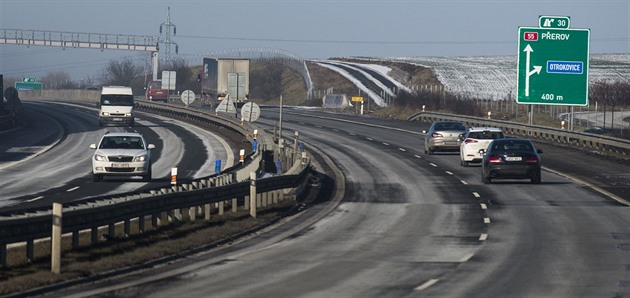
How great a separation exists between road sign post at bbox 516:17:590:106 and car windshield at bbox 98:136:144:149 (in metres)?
19.4

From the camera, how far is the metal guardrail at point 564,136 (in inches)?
1995

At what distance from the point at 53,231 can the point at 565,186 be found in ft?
72.9

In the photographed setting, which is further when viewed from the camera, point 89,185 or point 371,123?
point 371,123

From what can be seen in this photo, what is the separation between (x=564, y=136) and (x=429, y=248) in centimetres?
3831

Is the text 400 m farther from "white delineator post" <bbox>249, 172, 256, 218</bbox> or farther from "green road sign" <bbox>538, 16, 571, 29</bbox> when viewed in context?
"white delineator post" <bbox>249, 172, 256, 218</bbox>

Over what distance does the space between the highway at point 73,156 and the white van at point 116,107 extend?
2.38 ft

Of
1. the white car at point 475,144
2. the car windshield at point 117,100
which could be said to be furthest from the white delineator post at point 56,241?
the car windshield at point 117,100

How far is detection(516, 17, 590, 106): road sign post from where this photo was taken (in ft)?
164

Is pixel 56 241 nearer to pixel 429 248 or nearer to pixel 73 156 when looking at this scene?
pixel 429 248

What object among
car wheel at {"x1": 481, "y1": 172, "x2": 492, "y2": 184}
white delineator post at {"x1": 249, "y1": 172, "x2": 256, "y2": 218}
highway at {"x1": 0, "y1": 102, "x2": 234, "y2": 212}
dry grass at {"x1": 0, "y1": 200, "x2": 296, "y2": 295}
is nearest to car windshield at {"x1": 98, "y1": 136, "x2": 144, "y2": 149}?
highway at {"x1": 0, "y1": 102, "x2": 234, "y2": 212}

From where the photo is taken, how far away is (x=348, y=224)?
82.4ft

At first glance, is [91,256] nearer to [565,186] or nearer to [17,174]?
[565,186]

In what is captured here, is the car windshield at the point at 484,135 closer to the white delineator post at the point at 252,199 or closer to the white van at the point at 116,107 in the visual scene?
the white delineator post at the point at 252,199

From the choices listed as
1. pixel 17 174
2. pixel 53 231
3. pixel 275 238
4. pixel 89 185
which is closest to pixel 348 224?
pixel 275 238
